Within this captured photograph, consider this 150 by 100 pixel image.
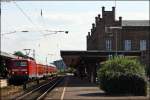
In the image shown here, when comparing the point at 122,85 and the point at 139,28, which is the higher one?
the point at 139,28

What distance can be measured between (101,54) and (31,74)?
29.5 feet

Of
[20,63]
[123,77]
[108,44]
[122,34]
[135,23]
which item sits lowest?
[123,77]

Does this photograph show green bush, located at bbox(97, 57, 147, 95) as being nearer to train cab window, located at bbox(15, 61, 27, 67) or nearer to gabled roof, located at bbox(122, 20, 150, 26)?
train cab window, located at bbox(15, 61, 27, 67)

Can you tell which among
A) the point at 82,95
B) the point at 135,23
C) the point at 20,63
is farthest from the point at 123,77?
the point at 135,23

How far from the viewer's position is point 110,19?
10475cm

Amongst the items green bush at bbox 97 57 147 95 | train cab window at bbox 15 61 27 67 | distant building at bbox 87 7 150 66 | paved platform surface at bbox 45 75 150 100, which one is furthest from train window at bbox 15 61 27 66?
distant building at bbox 87 7 150 66

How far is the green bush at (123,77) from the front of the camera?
32250 millimetres

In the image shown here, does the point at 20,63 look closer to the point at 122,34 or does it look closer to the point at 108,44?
the point at 108,44

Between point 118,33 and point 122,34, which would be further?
point 122,34

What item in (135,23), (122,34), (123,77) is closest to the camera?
(123,77)

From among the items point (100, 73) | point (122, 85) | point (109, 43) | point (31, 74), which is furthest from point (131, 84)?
point (109, 43)

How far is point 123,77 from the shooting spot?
107 feet

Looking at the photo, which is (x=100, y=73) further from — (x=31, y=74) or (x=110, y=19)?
(x=110, y=19)

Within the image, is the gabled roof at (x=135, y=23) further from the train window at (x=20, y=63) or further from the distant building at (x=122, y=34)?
the train window at (x=20, y=63)
